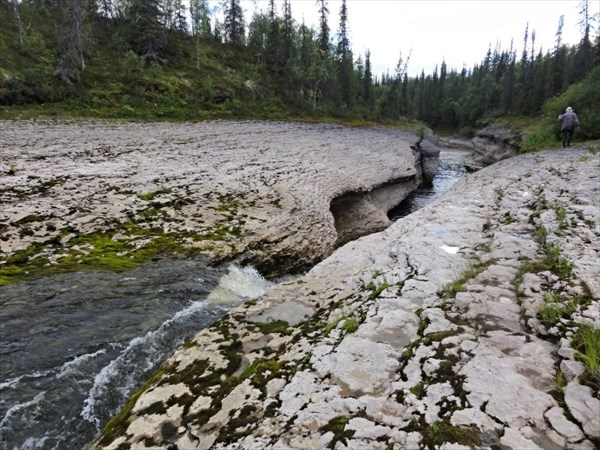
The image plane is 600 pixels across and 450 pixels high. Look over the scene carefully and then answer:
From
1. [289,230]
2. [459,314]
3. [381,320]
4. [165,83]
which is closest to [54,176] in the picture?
[289,230]

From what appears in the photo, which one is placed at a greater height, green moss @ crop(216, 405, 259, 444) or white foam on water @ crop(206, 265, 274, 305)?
green moss @ crop(216, 405, 259, 444)

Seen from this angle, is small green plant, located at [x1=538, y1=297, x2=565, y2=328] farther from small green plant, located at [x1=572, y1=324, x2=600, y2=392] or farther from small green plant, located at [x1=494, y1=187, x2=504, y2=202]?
small green plant, located at [x1=494, y1=187, x2=504, y2=202]

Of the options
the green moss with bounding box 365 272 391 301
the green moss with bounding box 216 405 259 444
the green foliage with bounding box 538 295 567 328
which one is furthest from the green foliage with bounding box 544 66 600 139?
the green moss with bounding box 216 405 259 444

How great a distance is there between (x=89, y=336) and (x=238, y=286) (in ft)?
10.4

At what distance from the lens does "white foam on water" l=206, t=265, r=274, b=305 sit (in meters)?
7.57

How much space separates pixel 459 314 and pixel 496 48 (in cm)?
16602

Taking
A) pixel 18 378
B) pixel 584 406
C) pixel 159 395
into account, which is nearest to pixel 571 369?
pixel 584 406

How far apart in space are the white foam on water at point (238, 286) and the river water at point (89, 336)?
0.08 ft

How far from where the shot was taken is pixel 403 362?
414cm

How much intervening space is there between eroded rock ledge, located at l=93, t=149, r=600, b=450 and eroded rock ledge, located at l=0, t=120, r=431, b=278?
3507 mm

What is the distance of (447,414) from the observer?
326 centimetres

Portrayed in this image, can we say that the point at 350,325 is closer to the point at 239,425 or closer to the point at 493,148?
the point at 239,425

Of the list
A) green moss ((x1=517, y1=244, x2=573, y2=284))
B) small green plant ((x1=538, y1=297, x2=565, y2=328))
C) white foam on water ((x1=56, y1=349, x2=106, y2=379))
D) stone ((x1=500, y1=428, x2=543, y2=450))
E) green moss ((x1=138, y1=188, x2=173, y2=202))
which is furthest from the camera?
green moss ((x1=138, y1=188, x2=173, y2=202))

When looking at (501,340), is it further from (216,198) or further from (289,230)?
(216,198)
